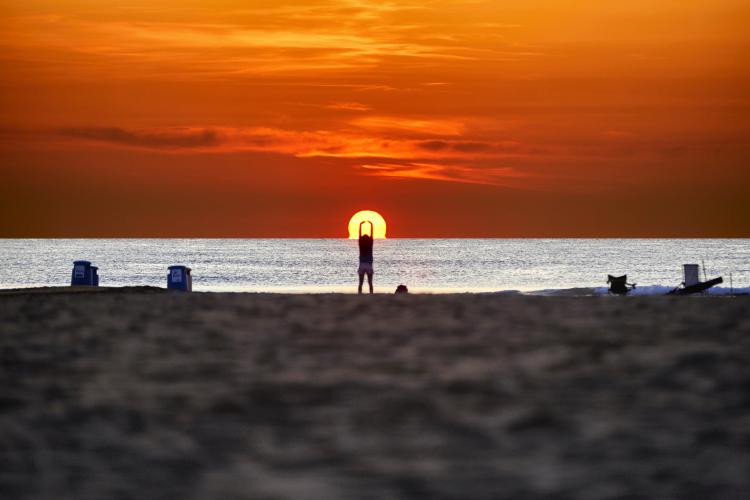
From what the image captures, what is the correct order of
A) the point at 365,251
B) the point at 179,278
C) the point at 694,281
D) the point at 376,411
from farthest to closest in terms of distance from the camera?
the point at 694,281
the point at 179,278
the point at 365,251
the point at 376,411

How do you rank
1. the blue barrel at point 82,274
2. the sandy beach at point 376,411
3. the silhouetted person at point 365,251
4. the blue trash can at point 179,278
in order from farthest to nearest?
1. the blue barrel at point 82,274
2. the blue trash can at point 179,278
3. the silhouetted person at point 365,251
4. the sandy beach at point 376,411

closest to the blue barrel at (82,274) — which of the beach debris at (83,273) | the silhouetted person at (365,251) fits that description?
the beach debris at (83,273)

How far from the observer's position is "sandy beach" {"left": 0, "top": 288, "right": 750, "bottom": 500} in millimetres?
6297

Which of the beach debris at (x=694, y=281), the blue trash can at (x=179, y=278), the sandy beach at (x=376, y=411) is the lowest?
the sandy beach at (x=376, y=411)

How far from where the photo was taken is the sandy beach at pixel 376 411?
20.7 feet

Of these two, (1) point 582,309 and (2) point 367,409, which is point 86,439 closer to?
(2) point 367,409

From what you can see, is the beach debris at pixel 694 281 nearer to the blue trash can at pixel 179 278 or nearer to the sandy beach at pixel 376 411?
the blue trash can at pixel 179 278

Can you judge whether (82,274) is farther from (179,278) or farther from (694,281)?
(694,281)

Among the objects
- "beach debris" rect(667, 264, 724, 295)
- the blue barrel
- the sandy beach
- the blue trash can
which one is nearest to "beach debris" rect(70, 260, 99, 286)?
the blue barrel

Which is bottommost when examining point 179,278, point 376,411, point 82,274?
point 376,411

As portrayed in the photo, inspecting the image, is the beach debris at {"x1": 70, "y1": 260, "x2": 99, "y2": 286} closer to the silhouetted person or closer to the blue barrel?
the blue barrel

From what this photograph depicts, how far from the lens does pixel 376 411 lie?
8438 mm

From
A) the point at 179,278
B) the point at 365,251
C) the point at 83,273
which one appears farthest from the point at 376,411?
the point at 83,273

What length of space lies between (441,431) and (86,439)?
A: 242 cm
